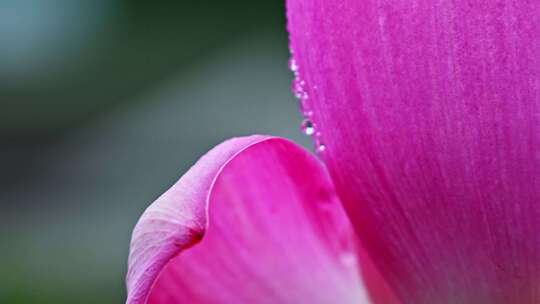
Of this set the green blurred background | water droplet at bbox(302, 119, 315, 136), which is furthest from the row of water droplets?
the green blurred background

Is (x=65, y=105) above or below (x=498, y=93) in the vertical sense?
below

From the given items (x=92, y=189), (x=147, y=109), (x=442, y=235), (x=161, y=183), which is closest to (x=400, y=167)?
(x=442, y=235)

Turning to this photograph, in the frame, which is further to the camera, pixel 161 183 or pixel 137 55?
pixel 137 55

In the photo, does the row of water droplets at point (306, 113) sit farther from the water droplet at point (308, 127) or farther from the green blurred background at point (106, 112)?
the green blurred background at point (106, 112)

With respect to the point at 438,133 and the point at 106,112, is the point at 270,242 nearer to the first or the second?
the point at 438,133

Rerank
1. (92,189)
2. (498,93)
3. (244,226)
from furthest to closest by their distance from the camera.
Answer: (92,189) < (244,226) < (498,93)

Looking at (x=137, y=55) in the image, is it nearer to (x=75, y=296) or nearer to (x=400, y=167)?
(x=75, y=296)

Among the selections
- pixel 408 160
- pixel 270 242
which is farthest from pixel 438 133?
pixel 270 242

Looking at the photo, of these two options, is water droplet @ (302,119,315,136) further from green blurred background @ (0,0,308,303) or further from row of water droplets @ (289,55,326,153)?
green blurred background @ (0,0,308,303)
